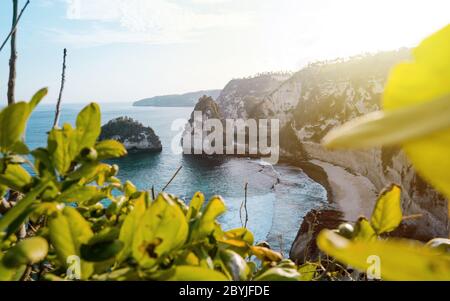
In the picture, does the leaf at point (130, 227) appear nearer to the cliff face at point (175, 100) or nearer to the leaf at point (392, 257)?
the leaf at point (392, 257)

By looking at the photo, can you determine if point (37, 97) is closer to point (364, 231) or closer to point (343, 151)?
point (364, 231)

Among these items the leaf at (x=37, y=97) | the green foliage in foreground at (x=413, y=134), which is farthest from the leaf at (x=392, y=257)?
the leaf at (x=37, y=97)

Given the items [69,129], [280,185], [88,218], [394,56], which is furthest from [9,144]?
[394,56]

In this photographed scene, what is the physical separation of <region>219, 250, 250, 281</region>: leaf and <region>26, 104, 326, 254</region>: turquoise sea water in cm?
1837

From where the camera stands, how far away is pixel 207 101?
36.4m

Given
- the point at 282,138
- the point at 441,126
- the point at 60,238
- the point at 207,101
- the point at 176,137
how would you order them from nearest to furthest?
the point at 441,126 < the point at 60,238 < the point at 282,138 < the point at 207,101 < the point at 176,137

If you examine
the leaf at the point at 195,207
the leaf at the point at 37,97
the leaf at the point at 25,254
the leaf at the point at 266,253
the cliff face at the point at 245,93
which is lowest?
the leaf at the point at 266,253

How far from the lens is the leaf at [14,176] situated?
1.40 feet

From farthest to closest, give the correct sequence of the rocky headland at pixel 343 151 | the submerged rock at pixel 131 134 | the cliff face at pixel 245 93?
the cliff face at pixel 245 93
the submerged rock at pixel 131 134
the rocky headland at pixel 343 151

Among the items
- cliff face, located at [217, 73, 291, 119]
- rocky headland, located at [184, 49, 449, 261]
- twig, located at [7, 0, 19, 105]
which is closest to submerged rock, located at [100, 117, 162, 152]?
rocky headland, located at [184, 49, 449, 261]

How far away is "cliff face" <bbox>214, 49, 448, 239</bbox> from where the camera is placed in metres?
17.3

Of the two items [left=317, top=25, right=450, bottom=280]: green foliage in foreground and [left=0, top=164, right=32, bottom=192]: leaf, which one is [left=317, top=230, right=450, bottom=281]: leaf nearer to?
[left=317, top=25, right=450, bottom=280]: green foliage in foreground

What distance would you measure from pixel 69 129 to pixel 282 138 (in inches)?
1266
